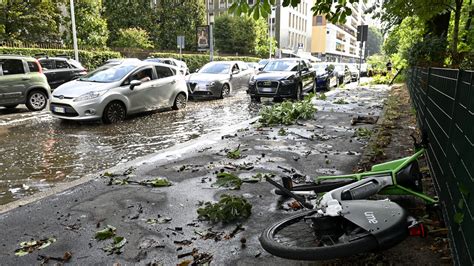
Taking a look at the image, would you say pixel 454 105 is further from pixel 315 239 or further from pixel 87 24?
pixel 87 24

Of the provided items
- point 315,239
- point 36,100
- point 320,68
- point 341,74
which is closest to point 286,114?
point 315,239

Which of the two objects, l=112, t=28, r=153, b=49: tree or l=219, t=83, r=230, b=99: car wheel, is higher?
l=112, t=28, r=153, b=49: tree

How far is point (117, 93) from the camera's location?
1082 centimetres

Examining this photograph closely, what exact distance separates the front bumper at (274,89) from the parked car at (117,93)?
4030mm

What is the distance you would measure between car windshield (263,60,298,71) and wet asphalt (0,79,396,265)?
974 cm

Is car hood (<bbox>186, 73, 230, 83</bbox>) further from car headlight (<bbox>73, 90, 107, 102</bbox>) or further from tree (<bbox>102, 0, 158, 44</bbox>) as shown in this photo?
tree (<bbox>102, 0, 158, 44</bbox>)

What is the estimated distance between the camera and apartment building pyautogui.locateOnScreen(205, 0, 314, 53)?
73312 mm

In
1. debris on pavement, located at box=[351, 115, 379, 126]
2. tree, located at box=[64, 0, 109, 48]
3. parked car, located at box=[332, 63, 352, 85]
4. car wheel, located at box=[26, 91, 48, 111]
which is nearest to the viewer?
debris on pavement, located at box=[351, 115, 379, 126]

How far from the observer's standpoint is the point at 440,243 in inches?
126

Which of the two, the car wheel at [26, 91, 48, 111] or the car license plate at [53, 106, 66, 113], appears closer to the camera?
the car license plate at [53, 106, 66, 113]

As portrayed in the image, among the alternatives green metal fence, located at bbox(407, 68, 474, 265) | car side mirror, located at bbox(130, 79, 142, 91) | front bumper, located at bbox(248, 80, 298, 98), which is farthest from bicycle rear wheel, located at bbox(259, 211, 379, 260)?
front bumper, located at bbox(248, 80, 298, 98)

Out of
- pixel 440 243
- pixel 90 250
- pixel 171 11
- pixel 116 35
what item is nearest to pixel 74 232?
pixel 90 250

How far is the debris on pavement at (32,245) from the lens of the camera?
3406 mm

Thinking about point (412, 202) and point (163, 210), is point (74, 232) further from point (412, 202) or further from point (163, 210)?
point (412, 202)
